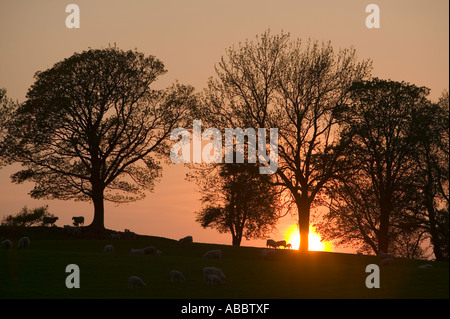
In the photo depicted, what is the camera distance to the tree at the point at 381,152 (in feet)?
195

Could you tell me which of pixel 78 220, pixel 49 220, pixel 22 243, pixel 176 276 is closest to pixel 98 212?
pixel 78 220

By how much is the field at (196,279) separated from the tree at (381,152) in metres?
16.7

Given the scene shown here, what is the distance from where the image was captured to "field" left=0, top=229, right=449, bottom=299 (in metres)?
27.6

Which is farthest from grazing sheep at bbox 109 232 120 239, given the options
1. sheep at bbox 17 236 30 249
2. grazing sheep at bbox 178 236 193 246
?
sheep at bbox 17 236 30 249

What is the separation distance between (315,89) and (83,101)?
2354cm

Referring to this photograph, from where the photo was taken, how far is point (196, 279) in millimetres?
32312

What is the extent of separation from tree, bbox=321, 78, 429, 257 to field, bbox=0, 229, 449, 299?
16674 mm

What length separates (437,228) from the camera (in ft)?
209

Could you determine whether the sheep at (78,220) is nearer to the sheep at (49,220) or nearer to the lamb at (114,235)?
the sheep at (49,220)

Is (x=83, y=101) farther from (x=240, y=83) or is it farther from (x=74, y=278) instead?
(x=74, y=278)

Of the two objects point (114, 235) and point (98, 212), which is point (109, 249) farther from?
point (98, 212)

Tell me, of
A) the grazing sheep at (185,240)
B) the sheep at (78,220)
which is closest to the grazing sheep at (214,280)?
the grazing sheep at (185,240)

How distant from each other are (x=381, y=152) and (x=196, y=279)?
113ft

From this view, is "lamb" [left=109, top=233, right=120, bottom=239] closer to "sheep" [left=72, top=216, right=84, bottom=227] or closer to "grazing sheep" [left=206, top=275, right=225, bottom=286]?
"sheep" [left=72, top=216, right=84, bottom=227]
